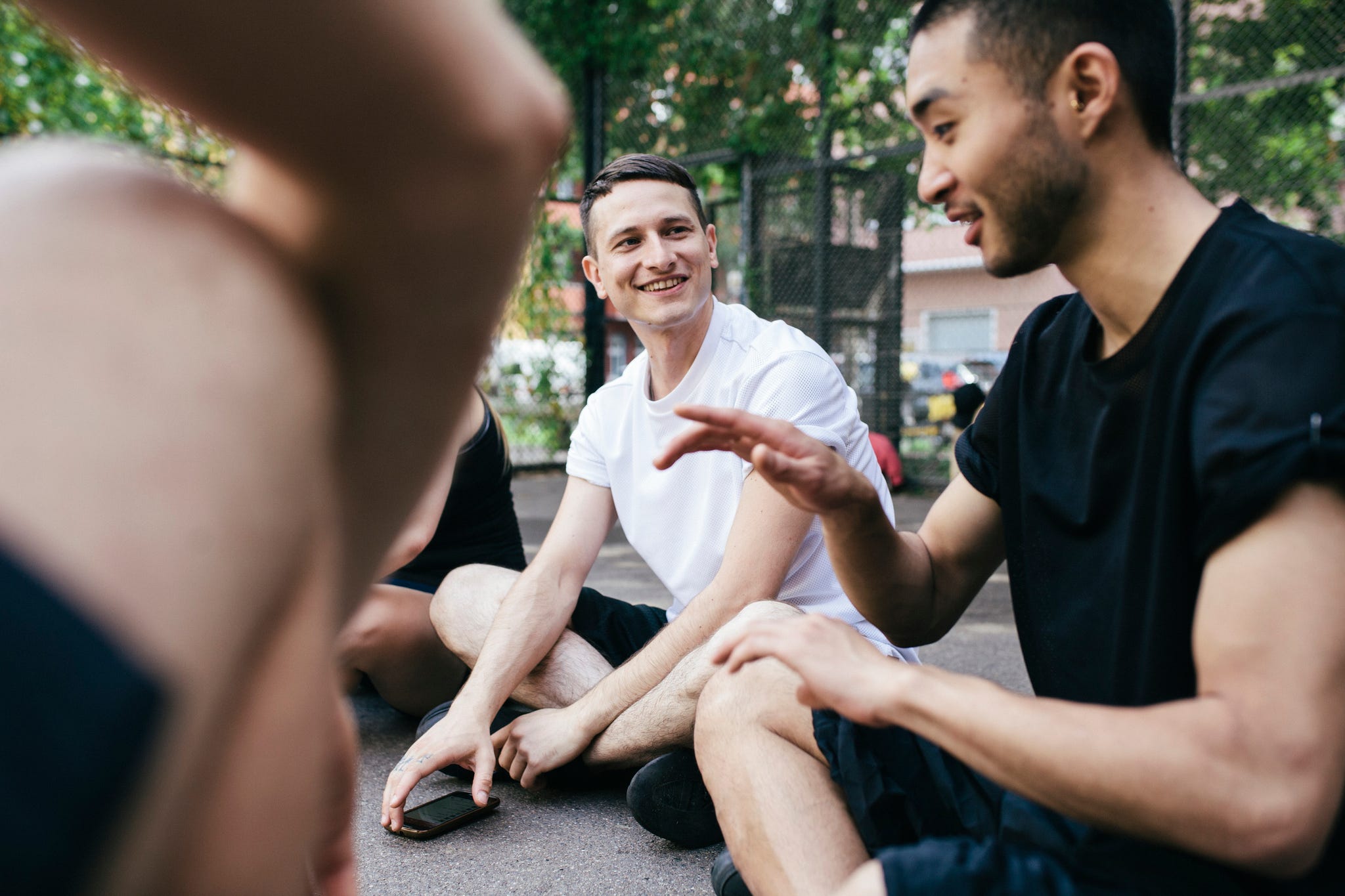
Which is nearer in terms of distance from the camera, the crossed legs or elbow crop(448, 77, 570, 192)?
elbow crop(448, 77, 570, 192)

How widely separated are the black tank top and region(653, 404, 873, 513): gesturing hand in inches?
65.6

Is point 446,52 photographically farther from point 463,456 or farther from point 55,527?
point 463,456

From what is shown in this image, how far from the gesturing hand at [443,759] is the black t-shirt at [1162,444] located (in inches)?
49.2

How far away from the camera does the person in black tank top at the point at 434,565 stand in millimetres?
2846

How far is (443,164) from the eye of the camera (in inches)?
20.3

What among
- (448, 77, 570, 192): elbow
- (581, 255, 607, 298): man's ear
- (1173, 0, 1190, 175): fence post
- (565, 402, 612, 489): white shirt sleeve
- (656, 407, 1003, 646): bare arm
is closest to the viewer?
(448, 77, 570, 192): elbow

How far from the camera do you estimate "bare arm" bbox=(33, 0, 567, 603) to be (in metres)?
A: 0.46

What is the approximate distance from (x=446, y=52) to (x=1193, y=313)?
3.43 ft

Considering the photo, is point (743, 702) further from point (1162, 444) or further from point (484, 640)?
point (484, 640)

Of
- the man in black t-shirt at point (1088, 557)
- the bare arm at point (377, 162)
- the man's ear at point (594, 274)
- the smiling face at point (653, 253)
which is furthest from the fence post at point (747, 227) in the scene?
the bare arm at point (377, 162)

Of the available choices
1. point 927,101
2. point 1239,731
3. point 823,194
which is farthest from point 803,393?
point 823,194

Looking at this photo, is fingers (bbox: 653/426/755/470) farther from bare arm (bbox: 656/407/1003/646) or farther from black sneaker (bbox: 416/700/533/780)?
black sneaker (bbox: 416/700/533/780)

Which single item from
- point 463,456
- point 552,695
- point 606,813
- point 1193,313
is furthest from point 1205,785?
point 463,456

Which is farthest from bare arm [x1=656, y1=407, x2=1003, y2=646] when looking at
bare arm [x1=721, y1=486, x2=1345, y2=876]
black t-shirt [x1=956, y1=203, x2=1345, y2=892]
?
bare arm [x1=721, y1=486, x2=1345, y2=876]
